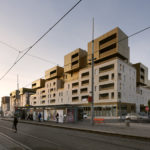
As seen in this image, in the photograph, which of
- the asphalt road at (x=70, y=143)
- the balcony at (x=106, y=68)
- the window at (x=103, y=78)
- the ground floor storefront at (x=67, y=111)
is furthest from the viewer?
the window at (x=103, y=78)

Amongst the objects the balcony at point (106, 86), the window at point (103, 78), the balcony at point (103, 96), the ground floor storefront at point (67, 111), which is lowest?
the ground floor storefront at point (67, 111)

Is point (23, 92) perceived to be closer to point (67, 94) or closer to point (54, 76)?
point (54, 76)

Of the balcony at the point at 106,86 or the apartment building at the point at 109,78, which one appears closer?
the apartment building at the point at 109,78

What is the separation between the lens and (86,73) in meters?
63.3

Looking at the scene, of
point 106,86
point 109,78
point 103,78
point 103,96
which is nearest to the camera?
point 109,78

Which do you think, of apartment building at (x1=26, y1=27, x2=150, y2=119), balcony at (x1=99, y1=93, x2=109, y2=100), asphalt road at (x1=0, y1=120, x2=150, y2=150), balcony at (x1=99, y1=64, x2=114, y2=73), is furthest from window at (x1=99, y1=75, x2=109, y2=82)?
asphalt road at (x1=0, y1=120, x2=150, y2=150)

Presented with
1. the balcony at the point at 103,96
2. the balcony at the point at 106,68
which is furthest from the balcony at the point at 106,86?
the balcony at the point at 106,68

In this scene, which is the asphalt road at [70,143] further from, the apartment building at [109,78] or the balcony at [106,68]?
the balcony at [106,68]

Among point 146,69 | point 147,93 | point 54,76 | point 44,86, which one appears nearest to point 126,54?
point 146,69

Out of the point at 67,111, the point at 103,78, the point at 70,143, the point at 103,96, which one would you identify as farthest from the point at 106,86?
the point at 70,143

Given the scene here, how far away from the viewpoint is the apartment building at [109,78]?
52.4m

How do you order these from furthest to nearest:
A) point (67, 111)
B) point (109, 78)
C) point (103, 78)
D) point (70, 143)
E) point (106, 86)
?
point (103, 78) < point (106, 86) < point (109, 78) < point (67, 111) < point (70, 143)

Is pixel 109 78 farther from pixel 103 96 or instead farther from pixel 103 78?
pixel 103 96

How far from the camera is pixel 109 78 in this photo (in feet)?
176
